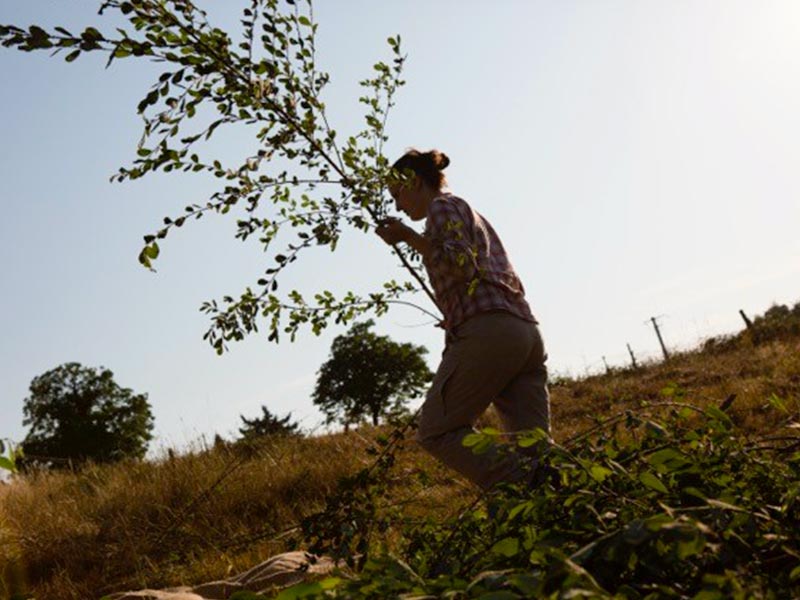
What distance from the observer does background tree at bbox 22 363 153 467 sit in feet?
154

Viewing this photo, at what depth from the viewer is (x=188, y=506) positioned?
232 inches

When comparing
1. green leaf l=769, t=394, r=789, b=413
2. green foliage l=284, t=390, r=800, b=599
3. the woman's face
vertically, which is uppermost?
the woman's face

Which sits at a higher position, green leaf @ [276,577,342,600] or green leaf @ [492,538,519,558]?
green leaf @ [276,577,342,600]

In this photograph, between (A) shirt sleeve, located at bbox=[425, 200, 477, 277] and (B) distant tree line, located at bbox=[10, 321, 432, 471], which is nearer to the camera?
(A) shirt sleeve, located at bbox=[425, 200, 477, 277]

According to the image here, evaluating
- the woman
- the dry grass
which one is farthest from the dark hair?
the dry grass

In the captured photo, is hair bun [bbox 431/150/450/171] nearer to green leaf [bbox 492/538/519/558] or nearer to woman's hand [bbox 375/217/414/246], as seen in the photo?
woman's hand [bbox 375/217/414/246]

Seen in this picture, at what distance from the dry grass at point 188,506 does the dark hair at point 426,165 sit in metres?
1.13

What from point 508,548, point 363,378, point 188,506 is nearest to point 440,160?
point 508,548

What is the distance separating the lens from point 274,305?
2.69 m

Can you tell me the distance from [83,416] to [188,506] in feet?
152

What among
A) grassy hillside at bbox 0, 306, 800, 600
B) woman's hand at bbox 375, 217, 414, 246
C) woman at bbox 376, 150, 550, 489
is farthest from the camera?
grassy hillside at bbox 0, 306, 800, 600

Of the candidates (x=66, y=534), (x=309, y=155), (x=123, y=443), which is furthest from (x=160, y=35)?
(x=123, y=443)

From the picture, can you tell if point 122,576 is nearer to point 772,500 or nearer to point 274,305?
point 274,305

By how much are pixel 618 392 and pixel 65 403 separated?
44663 millimetres
